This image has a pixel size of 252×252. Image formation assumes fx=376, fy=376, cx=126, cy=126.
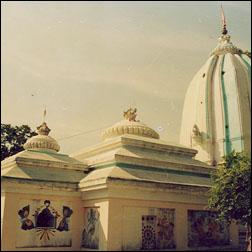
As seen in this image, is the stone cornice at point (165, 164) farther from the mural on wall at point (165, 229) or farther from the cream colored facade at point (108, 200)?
the mural on wall at point (165, 229)

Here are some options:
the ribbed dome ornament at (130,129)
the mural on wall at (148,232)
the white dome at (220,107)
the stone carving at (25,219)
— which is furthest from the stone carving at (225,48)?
the stone carving at (25,219)

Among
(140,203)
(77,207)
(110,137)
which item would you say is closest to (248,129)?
(110,137)

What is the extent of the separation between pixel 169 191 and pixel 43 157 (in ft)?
22.5

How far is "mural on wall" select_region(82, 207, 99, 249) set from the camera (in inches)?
704

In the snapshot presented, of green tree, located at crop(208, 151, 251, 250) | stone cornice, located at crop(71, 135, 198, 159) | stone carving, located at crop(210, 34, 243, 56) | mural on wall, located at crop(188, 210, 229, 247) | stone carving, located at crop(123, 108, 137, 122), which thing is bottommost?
mural on wall, located at crop(188, 210, 229, 247)

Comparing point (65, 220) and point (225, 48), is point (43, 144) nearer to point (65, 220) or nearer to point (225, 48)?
point (65, 220)

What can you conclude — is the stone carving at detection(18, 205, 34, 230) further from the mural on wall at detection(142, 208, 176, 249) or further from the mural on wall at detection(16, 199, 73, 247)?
the mural on wall at detection(142, 208, 176, 249)

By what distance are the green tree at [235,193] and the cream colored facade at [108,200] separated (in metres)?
2.03

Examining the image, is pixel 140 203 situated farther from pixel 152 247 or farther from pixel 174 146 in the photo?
pixel 174 146

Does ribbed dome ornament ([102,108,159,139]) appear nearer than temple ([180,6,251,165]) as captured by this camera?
Yes

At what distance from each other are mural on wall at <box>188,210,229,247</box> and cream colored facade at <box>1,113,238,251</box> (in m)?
0.07

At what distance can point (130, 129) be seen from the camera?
22531 mm

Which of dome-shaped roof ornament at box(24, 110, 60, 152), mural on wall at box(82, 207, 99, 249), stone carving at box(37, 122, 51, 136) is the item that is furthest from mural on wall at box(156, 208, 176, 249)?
Result: stone carving at box(37, 122, 51, 136)

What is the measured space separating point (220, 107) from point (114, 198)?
1470 centimetres
